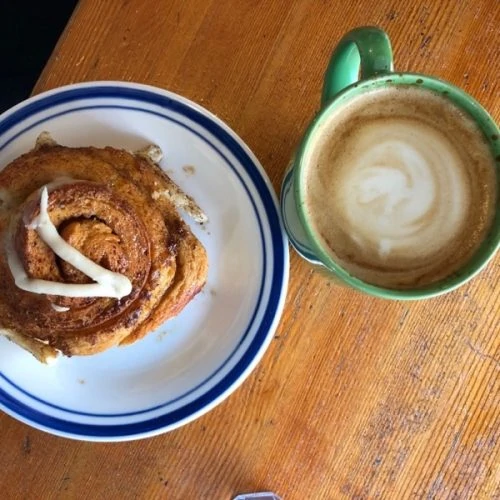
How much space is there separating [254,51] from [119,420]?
572mm

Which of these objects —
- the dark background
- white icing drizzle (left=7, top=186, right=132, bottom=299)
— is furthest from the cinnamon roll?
the dark background

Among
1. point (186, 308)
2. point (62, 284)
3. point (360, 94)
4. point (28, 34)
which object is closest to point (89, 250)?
point (62, 284)

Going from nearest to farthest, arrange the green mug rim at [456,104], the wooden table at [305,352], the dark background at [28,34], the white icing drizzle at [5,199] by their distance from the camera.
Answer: the green mug rim at [456,104], the white icing drizzle at [5,199], the wooden table at [305,352], the dark background at [28,34]

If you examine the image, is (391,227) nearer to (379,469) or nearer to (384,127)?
Result: (384,127)

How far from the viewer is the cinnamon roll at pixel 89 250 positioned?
80cm

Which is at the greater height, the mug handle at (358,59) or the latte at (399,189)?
the mug handle at (358,59)

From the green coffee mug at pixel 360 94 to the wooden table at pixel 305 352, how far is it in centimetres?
21

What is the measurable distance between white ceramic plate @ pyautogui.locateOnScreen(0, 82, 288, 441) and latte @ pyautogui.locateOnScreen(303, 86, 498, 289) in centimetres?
16

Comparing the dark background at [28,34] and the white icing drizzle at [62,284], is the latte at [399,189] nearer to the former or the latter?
the white icing drizzle at [62,284]

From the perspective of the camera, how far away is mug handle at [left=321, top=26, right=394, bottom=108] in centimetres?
75

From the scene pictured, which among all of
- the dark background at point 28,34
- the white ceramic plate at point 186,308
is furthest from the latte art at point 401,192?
the dark background at point 28,34

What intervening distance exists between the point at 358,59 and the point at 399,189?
0.17m

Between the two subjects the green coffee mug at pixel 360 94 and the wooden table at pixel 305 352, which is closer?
the green coffee mug at pixel 360 94

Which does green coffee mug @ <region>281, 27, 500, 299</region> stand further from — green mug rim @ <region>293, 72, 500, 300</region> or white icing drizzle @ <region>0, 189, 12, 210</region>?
white icing drizzle @ <region>0, 189, 12, 210</region>
